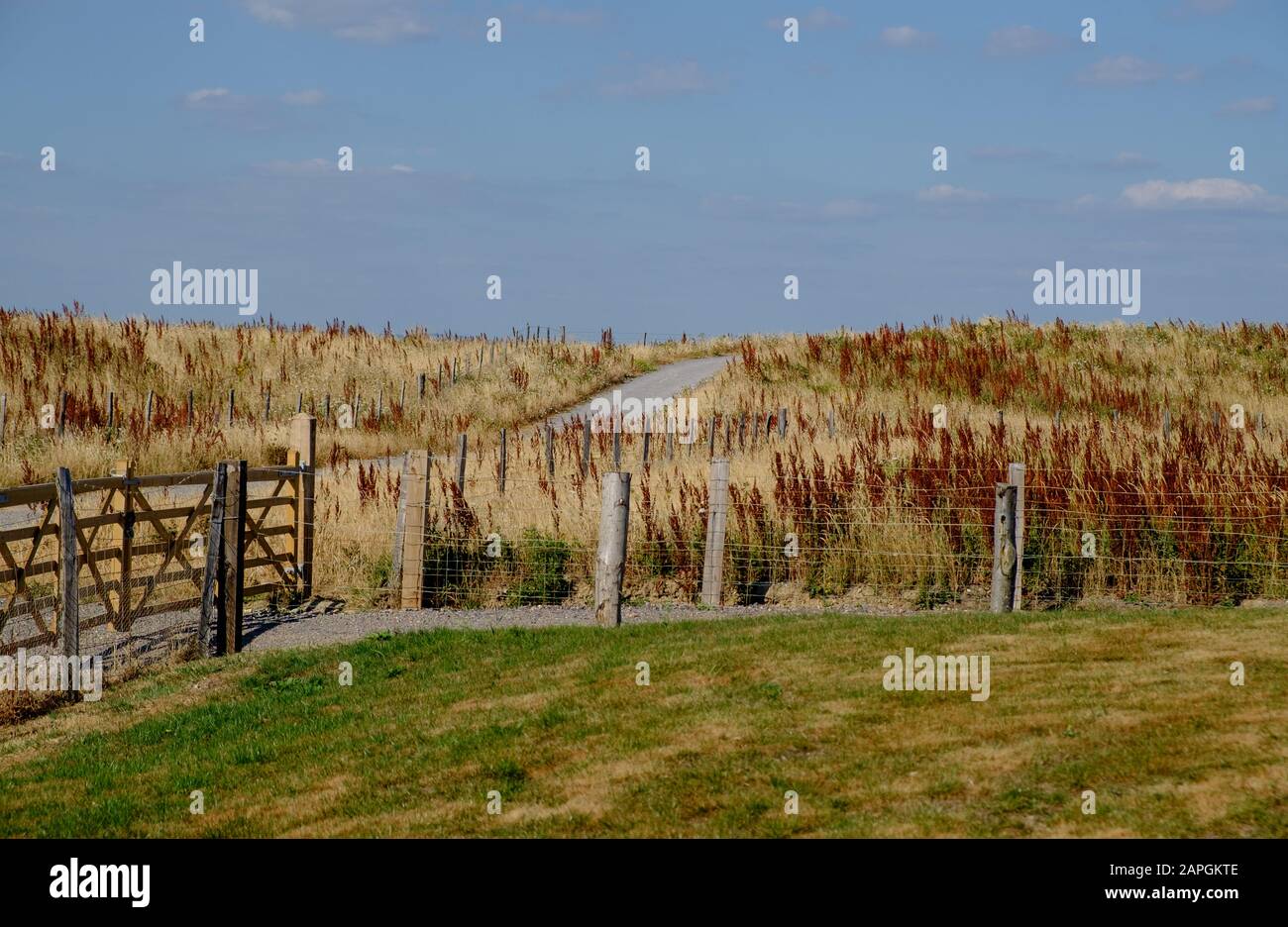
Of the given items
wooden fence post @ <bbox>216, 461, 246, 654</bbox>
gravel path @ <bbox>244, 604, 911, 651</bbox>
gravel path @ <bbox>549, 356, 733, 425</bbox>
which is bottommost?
gravel path @ <bbox>244, 604, 911, 651</bbox>

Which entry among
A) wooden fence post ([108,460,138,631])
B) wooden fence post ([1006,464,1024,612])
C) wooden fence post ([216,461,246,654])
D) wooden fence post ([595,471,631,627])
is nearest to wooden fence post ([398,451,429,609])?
wooden fence post ([216,461,246,654])

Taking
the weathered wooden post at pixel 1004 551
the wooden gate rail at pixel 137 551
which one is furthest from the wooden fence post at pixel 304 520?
the weathered wooden post at pixel 1004 551

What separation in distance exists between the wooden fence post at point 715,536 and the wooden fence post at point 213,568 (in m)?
5.31

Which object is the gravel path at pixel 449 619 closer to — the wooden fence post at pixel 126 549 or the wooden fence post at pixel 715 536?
the wooden fence post at pixel 715 536

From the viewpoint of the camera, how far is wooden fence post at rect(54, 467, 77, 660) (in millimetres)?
11664

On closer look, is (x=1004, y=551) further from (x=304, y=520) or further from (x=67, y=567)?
(x=67, y=567)

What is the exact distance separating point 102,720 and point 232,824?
12.4 ft

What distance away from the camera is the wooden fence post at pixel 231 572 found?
A: 1315cm

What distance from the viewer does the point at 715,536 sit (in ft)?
49.0

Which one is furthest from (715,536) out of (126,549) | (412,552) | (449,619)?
(126,549)

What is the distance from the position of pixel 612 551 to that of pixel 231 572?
3.91 m

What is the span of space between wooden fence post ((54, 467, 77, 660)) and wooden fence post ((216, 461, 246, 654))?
62.4 inches

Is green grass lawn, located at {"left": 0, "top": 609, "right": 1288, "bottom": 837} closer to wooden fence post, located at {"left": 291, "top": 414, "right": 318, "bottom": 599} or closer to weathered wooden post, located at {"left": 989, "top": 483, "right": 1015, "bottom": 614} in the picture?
weathered wooden post, located at {"left": 989, "top": 483, "right": 1015, "bottom": 614}
